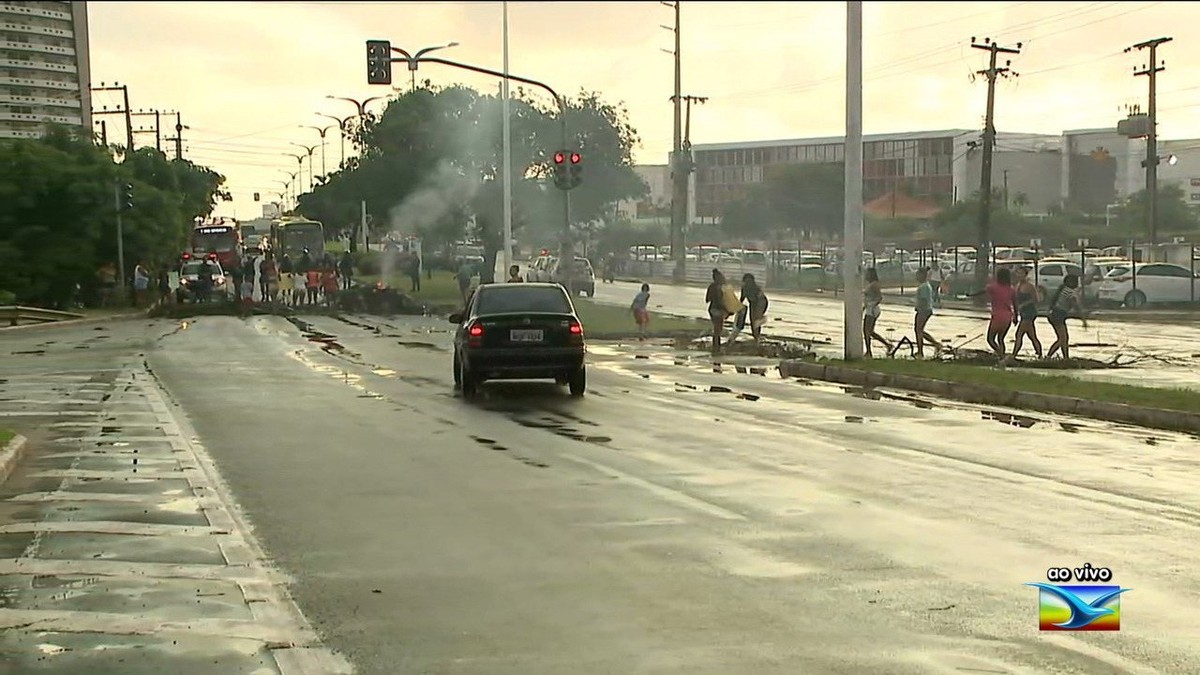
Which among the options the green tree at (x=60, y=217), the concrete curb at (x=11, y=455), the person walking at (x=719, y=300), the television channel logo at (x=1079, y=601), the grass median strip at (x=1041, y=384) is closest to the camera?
the television channel logo at (x=1079, y=601)

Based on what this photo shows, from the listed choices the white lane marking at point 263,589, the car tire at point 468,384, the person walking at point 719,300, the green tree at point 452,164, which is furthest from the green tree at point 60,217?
the white lane marking at point 263,589

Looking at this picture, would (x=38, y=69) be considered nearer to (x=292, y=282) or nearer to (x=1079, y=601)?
(x=292, y=282)

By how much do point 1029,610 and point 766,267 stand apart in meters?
68.6

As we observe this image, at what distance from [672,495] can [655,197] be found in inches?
7282

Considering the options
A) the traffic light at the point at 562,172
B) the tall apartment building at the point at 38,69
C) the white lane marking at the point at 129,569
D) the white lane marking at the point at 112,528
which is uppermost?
the tall apartment building at the point at 38,69

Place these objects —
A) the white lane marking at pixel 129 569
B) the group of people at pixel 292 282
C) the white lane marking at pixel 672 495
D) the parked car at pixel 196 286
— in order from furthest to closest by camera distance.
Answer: the parked car at pixel 196 286
the group of people at pixel 292 282
the white lane marking at pixel 672 495
the white lane marking at pixel 129 569

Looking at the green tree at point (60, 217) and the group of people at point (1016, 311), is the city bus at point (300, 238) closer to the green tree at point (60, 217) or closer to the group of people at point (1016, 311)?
the green tree at point (60, 217)

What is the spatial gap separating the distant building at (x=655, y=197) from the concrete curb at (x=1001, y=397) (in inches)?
5773

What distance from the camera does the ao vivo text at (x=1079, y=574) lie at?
8188mm

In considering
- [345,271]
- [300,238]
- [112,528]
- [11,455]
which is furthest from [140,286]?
[112,528]

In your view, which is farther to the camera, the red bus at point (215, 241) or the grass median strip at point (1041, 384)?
the red bus at point (215, 241)

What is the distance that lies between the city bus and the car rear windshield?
5991 cm

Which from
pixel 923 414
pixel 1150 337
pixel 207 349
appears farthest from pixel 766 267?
pixel 923 414

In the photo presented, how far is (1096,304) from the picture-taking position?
48.7 m
